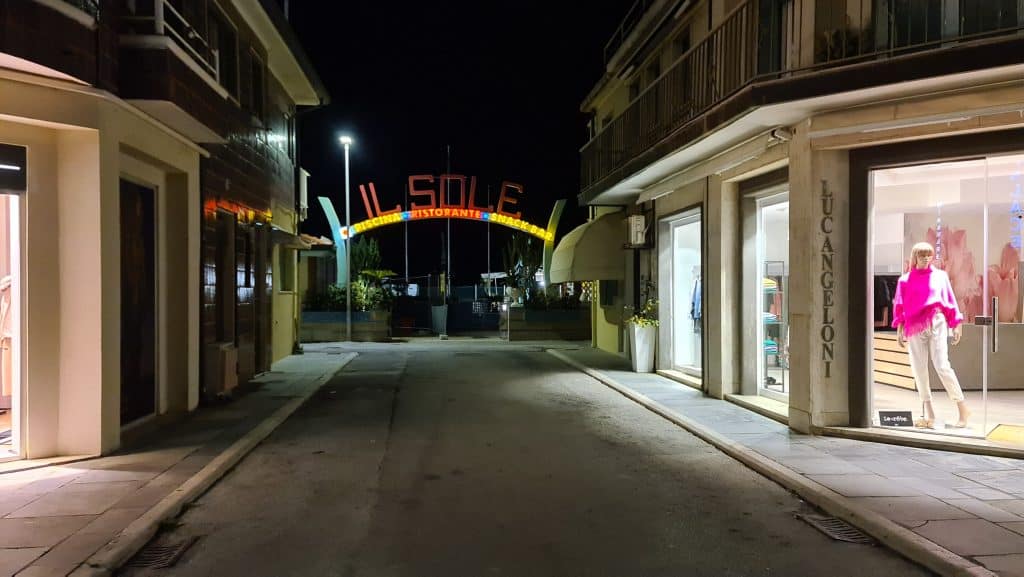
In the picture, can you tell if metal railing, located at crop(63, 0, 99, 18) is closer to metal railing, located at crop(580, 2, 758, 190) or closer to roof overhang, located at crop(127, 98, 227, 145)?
roof overhang, located at crop(127, 98, 227, 145)

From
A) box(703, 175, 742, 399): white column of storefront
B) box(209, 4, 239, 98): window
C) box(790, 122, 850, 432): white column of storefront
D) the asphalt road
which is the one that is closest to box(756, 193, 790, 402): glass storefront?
box(703, 175, 742, 399): white column of storefront

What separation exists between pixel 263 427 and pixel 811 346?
6.99m

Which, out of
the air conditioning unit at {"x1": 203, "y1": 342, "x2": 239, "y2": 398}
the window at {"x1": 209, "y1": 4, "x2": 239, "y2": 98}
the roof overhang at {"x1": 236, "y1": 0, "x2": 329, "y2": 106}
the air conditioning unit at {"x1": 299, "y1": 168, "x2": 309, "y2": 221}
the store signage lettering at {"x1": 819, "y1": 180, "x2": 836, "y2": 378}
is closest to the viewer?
the store signage lettering at {"x1": 819, "y1": 180, "x2": 836, "y2": 378}

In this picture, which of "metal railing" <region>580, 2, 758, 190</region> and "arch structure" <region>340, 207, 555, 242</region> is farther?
"arch structure" <region>340, 207, 555, 242</region>

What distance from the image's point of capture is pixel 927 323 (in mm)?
8375

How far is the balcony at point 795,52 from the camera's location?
7.56 meters

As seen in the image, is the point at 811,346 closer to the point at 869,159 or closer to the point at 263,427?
the point at 869,159

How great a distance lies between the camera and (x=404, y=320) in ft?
102

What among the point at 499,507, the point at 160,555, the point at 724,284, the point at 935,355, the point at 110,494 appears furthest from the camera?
the point at 724,284

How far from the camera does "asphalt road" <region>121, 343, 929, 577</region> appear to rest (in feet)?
15.7

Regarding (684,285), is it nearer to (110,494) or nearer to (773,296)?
(773,296)

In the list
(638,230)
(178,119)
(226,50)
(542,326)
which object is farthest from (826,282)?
(542,326)

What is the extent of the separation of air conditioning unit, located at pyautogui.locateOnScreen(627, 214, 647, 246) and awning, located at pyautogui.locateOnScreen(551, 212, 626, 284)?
7.99 ft

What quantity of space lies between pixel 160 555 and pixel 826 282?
7440 mm
